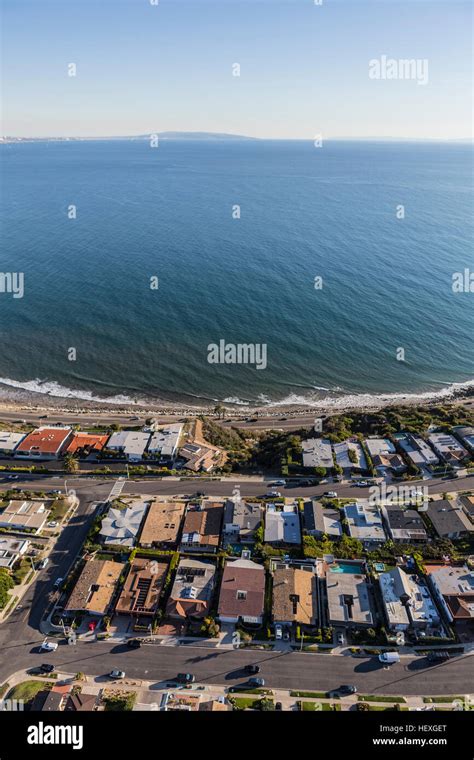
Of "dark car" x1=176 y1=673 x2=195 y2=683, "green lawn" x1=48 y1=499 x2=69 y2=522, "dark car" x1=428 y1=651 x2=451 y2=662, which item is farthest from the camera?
"green lawn" x1=48 y1=499 x2=69 y2=522

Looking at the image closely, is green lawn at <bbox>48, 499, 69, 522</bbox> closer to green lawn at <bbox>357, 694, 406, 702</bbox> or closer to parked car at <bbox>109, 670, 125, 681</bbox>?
parked car at <bbox>109, 670, 125, 681</bbox>

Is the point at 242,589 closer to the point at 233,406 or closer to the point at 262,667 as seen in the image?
the point at 262,667

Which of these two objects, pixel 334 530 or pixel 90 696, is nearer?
pixel 90 696

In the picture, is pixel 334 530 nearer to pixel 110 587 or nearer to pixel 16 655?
pixel 110 587

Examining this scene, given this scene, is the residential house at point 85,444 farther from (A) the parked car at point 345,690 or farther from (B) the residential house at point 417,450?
(B) the residential house at point 417,450

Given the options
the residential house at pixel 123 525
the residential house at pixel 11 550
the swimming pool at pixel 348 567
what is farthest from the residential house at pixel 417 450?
the residential house at pixel 11 550

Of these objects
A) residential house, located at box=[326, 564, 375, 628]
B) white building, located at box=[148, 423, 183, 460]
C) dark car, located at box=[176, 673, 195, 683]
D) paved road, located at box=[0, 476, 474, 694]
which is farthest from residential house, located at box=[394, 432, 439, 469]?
dark car, located at box=[176, 673, 195, 683]

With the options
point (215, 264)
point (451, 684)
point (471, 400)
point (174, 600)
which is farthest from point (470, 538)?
point (215, 264)
